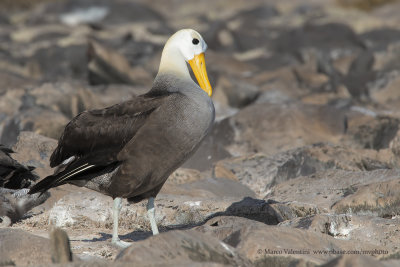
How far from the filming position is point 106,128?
24.4ft

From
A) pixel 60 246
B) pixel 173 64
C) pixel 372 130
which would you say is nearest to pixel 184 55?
pixel 173 64

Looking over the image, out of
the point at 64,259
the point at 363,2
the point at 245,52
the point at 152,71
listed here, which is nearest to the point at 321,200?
the point at 64,259

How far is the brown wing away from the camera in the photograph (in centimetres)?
736

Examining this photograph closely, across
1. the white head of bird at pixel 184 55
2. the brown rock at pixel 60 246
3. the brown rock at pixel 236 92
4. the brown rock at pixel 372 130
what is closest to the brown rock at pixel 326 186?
the white head of bird at pixel 184 55

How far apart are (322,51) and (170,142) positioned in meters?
19.1

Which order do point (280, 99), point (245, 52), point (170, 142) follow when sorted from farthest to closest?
point (245, 52), point (280, 99), point (170, 142)

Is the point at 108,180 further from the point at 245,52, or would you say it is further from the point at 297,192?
the point at 245,52

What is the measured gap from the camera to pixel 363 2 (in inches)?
1578

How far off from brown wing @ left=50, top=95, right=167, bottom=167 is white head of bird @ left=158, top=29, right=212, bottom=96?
1.61 feet

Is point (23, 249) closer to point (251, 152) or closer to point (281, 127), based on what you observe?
point (251, 152)

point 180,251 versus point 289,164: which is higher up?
point 180,251

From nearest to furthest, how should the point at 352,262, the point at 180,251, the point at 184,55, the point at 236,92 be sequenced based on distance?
the point at 352,262 → the point at 180,251 → the point at 184,55 → the point at 236,92

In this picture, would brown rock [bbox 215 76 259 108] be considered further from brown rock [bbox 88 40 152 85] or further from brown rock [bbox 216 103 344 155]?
brown rock [bbox 216 103 344 155]

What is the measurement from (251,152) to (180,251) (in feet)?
24.1
